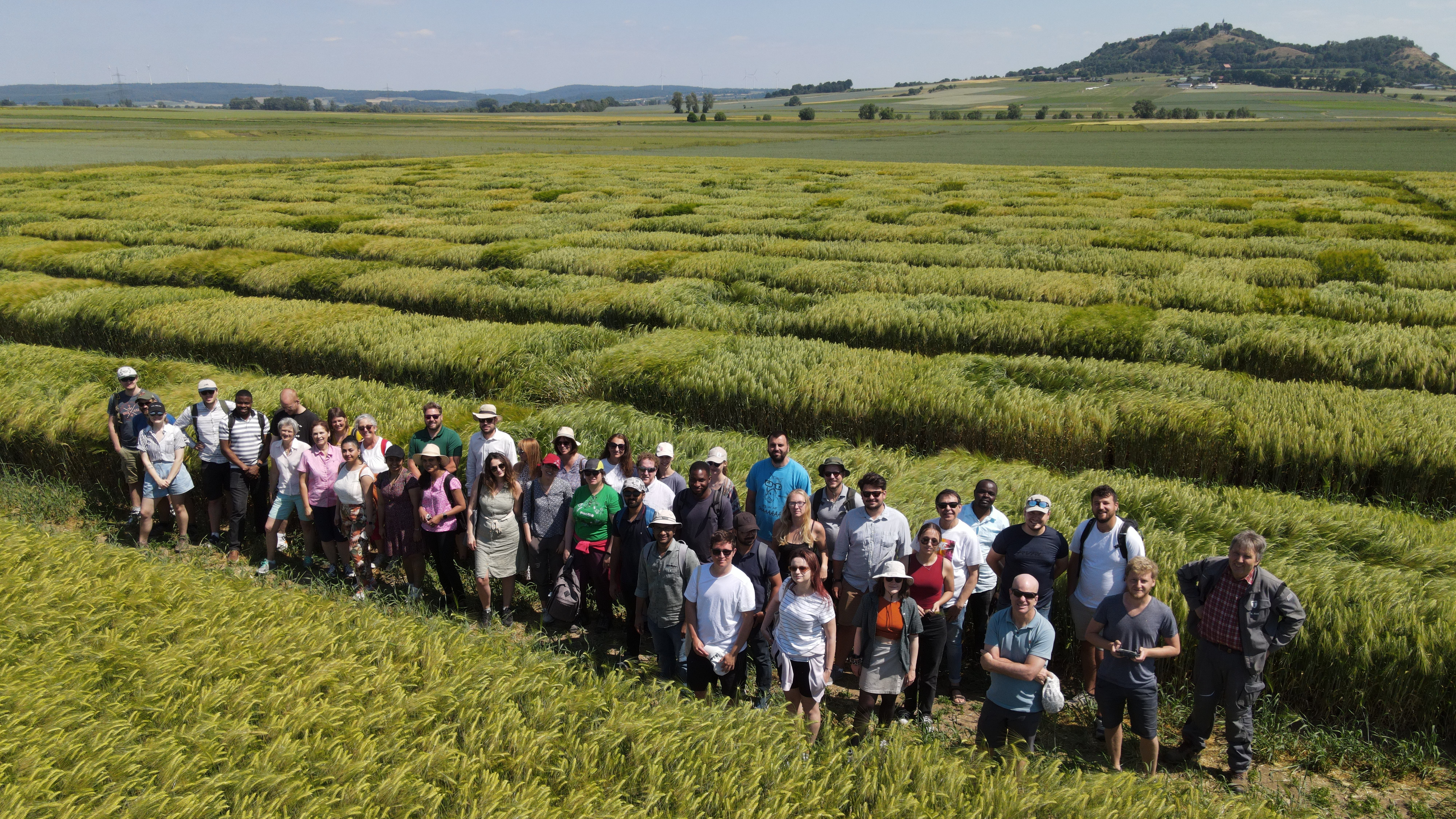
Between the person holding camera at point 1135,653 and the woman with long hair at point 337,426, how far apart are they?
8.13 metres

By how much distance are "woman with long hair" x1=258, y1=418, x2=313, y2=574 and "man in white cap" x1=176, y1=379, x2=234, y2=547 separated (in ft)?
2.64

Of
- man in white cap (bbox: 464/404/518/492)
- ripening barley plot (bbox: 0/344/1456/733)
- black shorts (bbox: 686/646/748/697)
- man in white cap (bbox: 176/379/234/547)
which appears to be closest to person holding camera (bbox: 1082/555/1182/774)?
ripening barley plot (bbox: 0/344/1456/733)

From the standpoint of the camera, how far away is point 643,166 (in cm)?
5894

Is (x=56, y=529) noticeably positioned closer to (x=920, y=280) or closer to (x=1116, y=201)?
(x=920, y=280)

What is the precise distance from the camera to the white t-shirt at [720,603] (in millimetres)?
6848

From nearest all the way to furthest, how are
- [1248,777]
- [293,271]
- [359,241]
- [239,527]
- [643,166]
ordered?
[1248,777], [239,527], [293,271], [359,241], [643,166]

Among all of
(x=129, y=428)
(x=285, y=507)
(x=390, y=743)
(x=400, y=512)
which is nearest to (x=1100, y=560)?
(x=390, y=743)

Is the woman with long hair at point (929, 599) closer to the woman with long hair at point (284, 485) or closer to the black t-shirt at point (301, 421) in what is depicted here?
the woman with long hair at point (284, 485)

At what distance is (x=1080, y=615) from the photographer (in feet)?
24.3

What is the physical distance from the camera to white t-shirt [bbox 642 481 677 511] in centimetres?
845

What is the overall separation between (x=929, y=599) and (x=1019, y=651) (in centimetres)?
103

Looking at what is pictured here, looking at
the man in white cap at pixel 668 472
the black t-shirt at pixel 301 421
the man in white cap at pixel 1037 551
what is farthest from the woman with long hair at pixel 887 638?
the black t-shirt at pixel 301 421

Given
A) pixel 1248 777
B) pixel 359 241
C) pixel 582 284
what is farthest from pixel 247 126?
pixel 1248 777

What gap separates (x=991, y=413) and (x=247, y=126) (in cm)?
14979
